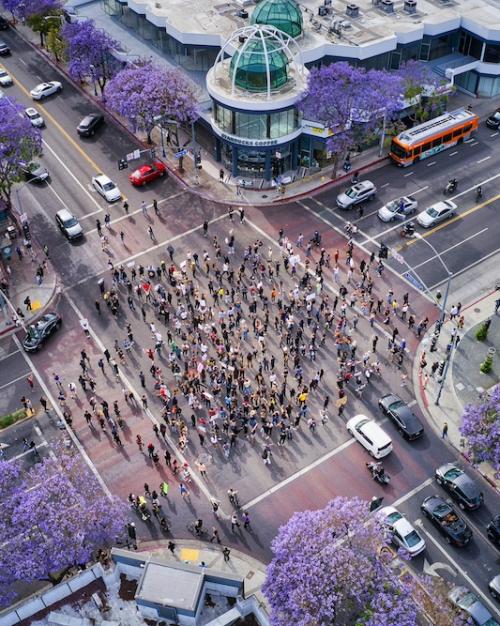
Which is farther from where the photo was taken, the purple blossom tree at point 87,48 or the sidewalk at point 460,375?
the purple blossom tree at point 87,48

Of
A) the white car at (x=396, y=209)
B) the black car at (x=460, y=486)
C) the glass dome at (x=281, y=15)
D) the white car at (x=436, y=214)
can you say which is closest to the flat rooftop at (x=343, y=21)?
the glass dome at (x=281, y=15)

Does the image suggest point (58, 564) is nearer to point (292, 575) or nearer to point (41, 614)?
point (41, 614)

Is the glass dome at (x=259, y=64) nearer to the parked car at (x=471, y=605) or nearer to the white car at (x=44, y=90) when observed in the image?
the white car at (x=44, y=90)

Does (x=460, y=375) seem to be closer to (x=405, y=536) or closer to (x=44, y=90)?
(x=405, y=536)

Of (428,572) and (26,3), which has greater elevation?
(26,3)

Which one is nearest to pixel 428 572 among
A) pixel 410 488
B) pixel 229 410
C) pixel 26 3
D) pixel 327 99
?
pixel 410 488

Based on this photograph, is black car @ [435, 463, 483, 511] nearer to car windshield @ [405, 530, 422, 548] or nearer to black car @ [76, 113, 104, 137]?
car windshield @ [405, 530, 422, 548]
